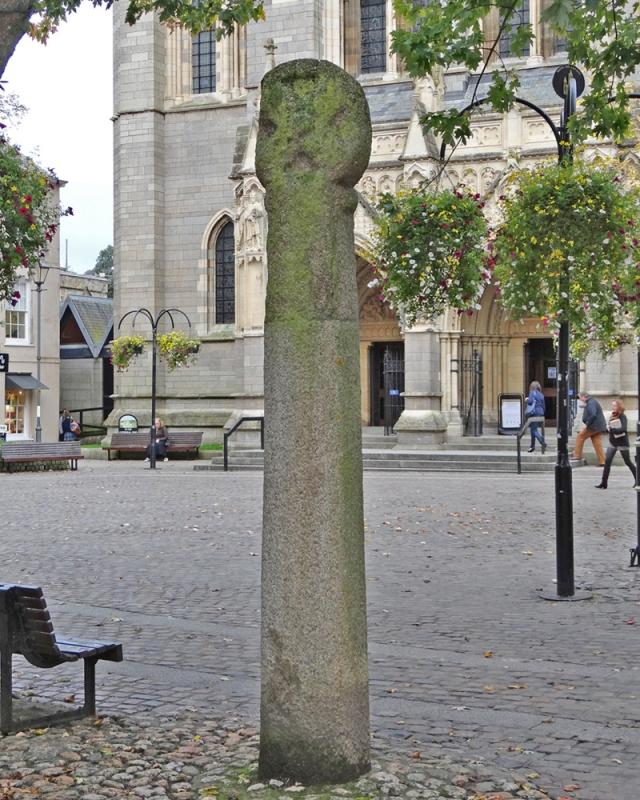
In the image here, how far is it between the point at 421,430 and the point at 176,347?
7308mm

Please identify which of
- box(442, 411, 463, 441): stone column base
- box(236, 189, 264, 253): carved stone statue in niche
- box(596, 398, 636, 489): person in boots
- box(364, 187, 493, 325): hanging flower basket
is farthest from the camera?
box(236, 189, 264, 253): carved stone statue in niche

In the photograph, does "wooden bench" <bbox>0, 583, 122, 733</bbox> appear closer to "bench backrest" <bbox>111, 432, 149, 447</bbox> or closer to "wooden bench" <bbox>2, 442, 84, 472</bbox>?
"wooden bench" <bbox>2, 442, 84, 472</bbox>

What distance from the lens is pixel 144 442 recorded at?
3203 centimetres

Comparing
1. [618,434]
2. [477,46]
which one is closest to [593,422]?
[618,434]

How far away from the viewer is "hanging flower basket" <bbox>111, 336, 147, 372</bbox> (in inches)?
1223

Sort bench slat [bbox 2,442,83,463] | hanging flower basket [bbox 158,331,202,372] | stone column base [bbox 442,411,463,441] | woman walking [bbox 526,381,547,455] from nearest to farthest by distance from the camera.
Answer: woman walking [bbox 526,381,547,455], bench slat [bbox 2,442,83,463], stone column base [bbox 442,411,463,441], hanging flower basket [bbox 158,331,202,372]

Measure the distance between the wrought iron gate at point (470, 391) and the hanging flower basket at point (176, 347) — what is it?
7.25m

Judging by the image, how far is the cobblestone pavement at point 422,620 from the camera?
19.2ft

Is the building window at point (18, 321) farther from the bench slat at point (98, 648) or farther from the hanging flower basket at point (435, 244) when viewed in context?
the bench slat at point (98, 648)

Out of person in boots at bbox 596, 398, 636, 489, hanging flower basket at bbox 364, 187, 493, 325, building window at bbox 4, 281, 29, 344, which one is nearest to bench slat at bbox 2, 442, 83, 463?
person in boots at bbox 596, 398, 636, 489

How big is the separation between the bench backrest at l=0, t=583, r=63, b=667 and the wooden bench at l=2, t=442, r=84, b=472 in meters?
21.6

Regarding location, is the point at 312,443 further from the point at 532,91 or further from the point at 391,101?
the point at 391,101

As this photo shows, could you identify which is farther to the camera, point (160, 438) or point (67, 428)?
point (67, 428)

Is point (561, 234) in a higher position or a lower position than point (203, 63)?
lower
